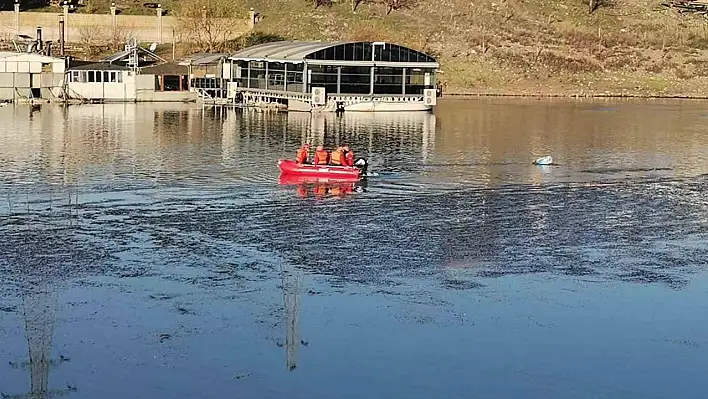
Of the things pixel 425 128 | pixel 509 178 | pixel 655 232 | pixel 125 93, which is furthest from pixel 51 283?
pixel 125 93

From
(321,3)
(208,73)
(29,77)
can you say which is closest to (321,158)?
(29,77)

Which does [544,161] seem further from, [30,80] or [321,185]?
[30,80]

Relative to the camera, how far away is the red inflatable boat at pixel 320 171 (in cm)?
3822

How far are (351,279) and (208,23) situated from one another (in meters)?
90.1

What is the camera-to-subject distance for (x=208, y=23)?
110 m

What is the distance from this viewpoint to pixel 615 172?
142 feet

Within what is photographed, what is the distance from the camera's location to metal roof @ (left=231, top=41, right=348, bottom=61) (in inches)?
3177

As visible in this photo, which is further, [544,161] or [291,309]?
[544,161]

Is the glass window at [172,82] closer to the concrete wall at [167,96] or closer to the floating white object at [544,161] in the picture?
the concrete wall at [167,96]

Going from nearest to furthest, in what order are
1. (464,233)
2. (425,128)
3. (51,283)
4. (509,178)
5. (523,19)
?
(51,283), (464,233), (509,178), (425,128), (523,19)

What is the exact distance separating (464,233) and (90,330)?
39.0ft

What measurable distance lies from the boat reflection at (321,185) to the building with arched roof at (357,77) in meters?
41.5

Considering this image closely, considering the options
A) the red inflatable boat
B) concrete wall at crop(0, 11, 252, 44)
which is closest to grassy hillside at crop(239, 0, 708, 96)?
concrete wall at crop(0, 11, 252, 44)

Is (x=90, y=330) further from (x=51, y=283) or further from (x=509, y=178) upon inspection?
(x=509, y=178)
